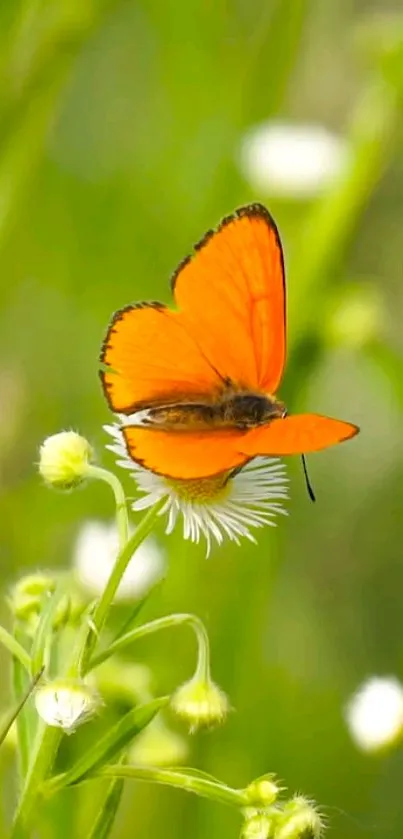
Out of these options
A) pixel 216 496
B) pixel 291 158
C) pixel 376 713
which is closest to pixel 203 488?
pixel 216 496

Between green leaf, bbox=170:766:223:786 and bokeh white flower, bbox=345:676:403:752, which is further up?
green leaf, bbox=170:766:223:786

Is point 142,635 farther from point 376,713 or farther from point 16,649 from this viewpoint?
point 376,713

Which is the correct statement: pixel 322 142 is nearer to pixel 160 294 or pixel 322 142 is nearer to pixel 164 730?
pixel 160 294

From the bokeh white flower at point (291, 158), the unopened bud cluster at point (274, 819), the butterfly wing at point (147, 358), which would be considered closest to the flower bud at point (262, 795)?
the unopened bud cluster at point (274, 819)

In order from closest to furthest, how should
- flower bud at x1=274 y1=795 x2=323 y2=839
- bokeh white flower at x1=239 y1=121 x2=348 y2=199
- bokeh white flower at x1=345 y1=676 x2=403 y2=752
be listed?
flower bud at x1=274 y1=795 x2=323 y2=839 → bokeh white flower at x1=345 y1=676 x2=403 y2=752 → bokeh white flower at x1=239 y1=121 x2=348 y2=199

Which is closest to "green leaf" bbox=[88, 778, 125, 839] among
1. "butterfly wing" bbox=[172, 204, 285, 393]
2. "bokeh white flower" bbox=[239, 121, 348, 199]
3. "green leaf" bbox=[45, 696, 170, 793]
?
"green leaf" bbox=[45, 696, 170, 793]

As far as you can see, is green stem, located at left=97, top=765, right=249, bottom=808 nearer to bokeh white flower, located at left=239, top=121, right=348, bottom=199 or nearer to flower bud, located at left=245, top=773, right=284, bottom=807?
flower bud, located at left=245, top=773, right=284, bottom=807

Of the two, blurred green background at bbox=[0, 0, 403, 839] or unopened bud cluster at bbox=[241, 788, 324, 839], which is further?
blurred green background at bbox=[0, 0, 403, 839]

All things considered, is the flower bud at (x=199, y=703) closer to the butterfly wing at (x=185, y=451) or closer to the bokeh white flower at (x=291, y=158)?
the butterfly wing at (x=185, y=451)
